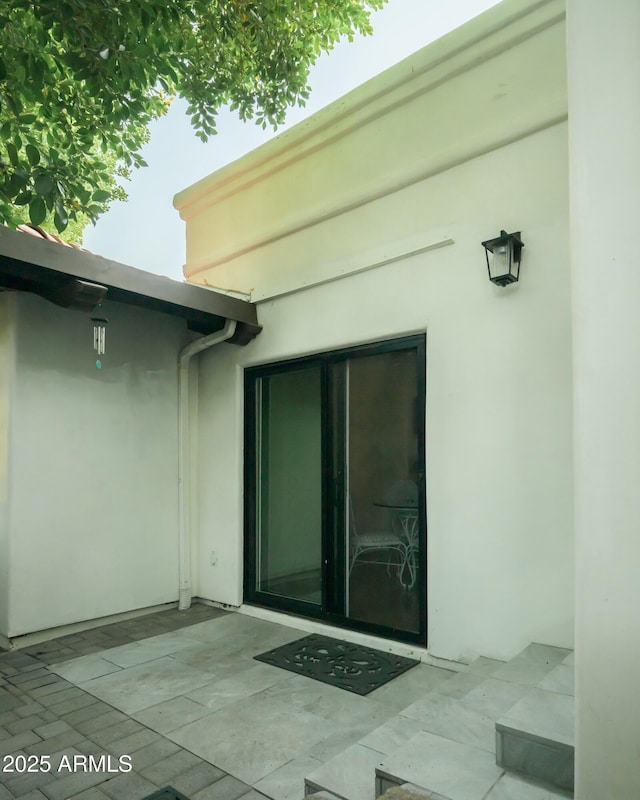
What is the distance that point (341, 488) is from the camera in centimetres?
438

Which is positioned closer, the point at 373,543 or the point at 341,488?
the point at 373,543

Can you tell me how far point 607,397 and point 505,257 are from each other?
82.2 inches

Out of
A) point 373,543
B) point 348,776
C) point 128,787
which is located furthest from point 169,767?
point 373,543

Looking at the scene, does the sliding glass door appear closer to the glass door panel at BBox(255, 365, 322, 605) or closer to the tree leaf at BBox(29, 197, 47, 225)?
the glass door panel at BBox(255, 365, 322, 605)

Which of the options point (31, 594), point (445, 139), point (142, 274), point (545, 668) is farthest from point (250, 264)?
point (545, 668)

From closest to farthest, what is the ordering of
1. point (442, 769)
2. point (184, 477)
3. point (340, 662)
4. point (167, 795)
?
1. point (442, 769)
2. point (167, 795)
3. point (340, 662)
4. point (184, 477)

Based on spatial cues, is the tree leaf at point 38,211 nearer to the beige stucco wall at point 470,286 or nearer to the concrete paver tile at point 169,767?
the beige stucco wall at point 470,286

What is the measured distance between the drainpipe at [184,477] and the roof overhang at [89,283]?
0.64 m

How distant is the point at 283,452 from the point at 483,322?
7.29 ft

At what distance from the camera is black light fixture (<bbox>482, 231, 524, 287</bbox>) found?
328 centimetres

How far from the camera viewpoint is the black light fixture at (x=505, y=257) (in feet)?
10.8

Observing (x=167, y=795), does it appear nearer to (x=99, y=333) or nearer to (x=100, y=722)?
(x=100, y=722)

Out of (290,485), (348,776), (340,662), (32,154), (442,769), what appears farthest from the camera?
(290,485)

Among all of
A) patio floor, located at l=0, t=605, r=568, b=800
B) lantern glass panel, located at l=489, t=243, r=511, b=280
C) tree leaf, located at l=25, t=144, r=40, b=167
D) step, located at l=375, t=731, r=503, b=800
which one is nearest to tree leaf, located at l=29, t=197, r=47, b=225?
tree leaf, located at l=25, t=144, r=40, b=167
